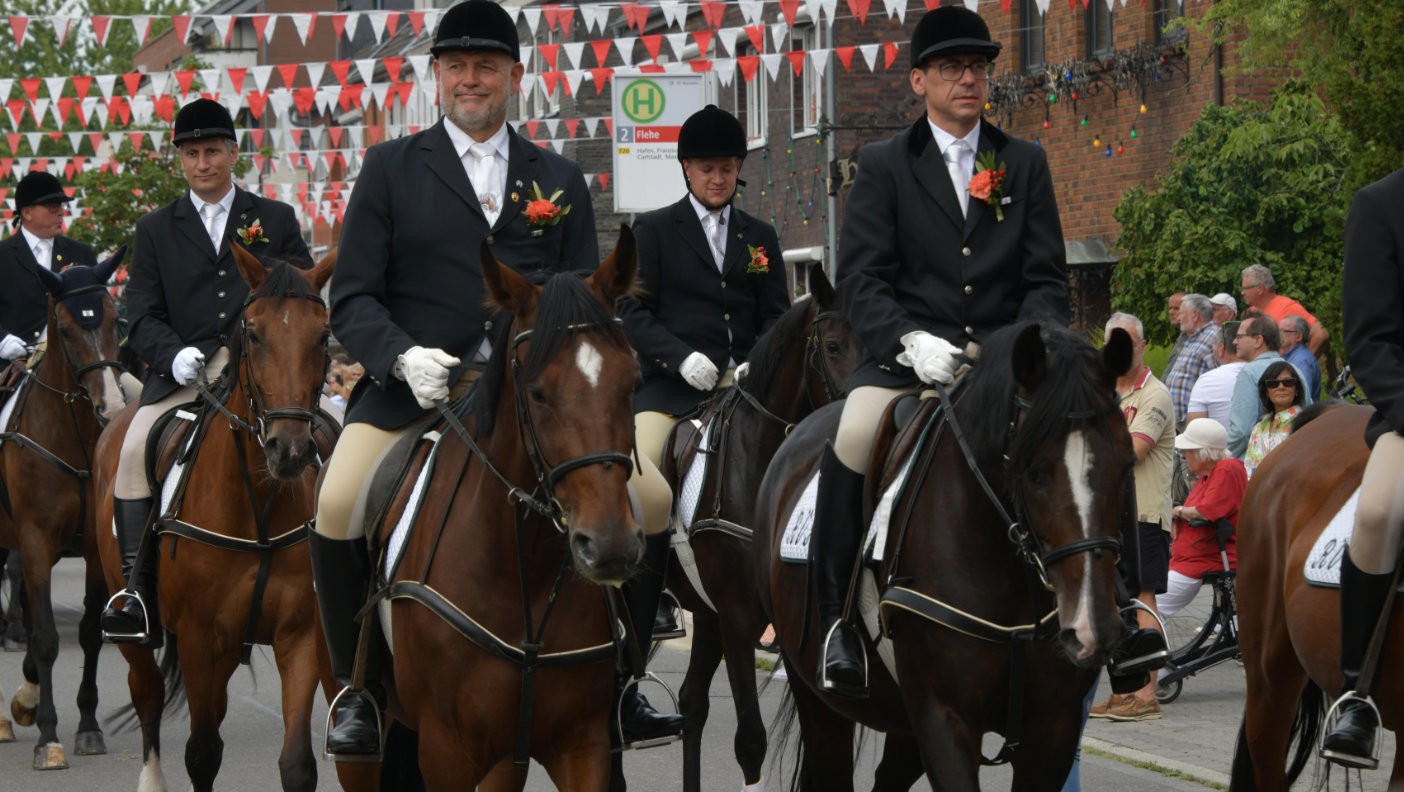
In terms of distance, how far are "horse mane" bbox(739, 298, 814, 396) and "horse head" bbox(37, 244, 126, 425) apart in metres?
4.44

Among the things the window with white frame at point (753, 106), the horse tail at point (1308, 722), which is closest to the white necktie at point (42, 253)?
the horse tail at point (1308, 722)

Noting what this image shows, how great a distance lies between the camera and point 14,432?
11.5 meters

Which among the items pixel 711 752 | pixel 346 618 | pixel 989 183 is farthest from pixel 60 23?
pixel 989 183

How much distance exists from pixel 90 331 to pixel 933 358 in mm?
7119

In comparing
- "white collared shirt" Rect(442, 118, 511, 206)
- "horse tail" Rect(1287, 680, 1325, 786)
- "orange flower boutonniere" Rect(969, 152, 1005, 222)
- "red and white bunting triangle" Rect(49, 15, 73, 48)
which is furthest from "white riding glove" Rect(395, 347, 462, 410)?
"red and white bunting triangle" Rect(49, 15, 73, 48)

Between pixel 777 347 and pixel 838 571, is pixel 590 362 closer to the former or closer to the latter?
pixel 838 571

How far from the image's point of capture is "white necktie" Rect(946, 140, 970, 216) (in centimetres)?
596

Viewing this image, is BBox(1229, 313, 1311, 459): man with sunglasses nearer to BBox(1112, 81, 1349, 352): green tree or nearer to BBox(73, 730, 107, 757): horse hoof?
BBox(1112, 81, 1349, 352): green tree

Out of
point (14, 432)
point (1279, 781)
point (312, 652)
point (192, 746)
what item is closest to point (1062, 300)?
point (1279, 781)

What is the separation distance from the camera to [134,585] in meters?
8.18

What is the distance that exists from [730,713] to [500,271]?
6.54 metres

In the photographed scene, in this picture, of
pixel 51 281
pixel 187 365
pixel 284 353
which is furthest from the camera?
pixel 51 281

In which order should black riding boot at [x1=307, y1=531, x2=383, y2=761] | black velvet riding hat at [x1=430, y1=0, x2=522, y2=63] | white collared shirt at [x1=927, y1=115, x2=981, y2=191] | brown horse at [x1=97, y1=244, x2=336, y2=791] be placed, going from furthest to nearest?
brown horse at [x1=97, y1=244, x2=336, y2=791]
white collared shirt at [x1=927, y1=115, x2=981, y2=191]
black velvet riding hat at [x1=430, y1=0, x2=522, y2=63]
black riding boot at [x1=307, y1=531, x2=383, y2=761]

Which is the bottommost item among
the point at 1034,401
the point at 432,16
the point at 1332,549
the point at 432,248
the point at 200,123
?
the point at 1332,549
